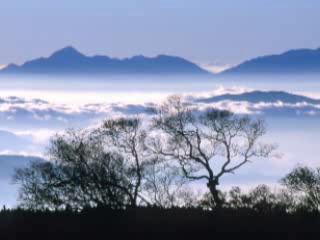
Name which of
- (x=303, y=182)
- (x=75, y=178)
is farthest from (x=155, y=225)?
(x=303, y=182)

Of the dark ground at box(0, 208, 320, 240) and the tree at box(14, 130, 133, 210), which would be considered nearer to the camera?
the dark ground at box(0, 208, 320, 240)

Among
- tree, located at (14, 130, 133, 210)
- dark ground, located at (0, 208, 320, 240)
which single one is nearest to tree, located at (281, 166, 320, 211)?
tree, located at (14, 130, 133, 210)

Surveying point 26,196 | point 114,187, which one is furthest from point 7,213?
point 26,196

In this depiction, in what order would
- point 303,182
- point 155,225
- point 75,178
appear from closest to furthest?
1. point 155,225
2. point 75,178
3. point 303,182

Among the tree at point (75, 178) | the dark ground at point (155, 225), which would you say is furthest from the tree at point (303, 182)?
the dark ground at point (155, 225)

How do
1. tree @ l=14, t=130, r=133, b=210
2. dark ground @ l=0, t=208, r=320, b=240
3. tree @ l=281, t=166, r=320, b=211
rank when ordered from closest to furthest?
dark ground @ l=0, t=208, r=320, b=240 → tree @ l=14, t=130, r=133, b=210 → tree @ l=281, t=166, r=320, b=211

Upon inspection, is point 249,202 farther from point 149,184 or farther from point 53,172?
point 53,172

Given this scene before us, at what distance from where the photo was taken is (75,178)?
59.2m

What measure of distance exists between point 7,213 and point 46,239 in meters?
4.05

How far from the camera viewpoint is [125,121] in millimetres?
65062

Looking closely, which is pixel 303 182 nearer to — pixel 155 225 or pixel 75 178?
pixel 75 178

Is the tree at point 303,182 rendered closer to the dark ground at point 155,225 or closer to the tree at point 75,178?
the tree at point 75,178

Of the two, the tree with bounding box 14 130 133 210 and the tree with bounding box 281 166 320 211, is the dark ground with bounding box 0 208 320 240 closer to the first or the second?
the tree with bounding box 14 130 133 210

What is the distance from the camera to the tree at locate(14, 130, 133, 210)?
2295 inches
